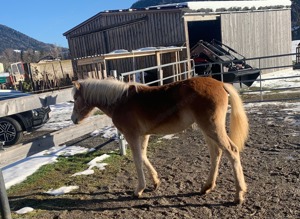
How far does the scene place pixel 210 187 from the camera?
4.10 meters

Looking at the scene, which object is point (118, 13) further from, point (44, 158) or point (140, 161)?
point (140, 161)

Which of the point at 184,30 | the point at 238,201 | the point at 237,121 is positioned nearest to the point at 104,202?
the point at 238,201

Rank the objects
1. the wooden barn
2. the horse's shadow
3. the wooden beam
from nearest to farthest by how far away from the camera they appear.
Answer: the horse's shadow, the wooden beam, the wooden barn

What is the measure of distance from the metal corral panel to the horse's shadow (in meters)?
14.5

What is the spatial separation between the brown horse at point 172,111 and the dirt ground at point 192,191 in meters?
0.21

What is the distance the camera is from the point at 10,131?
7914mm

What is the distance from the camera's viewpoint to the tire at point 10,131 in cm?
785

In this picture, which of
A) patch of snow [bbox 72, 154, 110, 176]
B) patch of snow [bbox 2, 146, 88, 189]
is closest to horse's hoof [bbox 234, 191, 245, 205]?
patch of snow [bbox 72, 154, 110, 176]

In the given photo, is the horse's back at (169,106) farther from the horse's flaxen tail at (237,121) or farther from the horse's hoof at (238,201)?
the horse's hoof at (238,201)

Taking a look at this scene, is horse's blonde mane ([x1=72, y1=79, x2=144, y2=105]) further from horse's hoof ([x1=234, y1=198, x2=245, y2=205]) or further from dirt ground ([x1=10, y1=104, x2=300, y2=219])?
horse's hoof ([x1=234, y1=198, x2=245, y2=205])

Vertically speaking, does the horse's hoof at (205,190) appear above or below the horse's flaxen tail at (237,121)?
below

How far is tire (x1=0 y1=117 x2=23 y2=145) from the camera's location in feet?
25.8

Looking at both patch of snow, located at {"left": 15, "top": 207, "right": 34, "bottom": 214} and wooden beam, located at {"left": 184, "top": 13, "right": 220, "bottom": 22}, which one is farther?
wooden beam, located at {"left": 184, "top": 13, "right": 220, "bottom": 22}

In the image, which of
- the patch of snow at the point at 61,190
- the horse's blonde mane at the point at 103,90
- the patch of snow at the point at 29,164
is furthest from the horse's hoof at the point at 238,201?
the patch of snow at the point at 29,164
